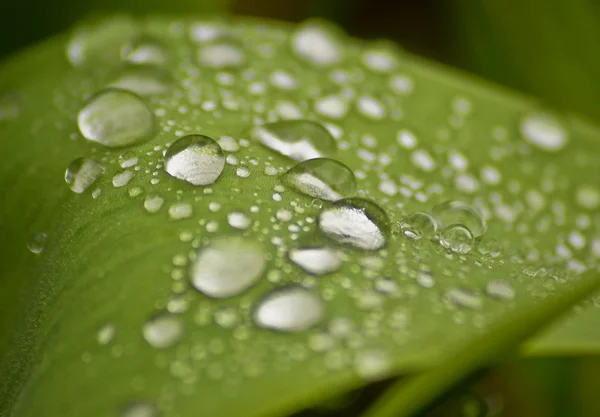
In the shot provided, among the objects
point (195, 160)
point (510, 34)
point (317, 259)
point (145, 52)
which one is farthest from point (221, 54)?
point (510, 34)

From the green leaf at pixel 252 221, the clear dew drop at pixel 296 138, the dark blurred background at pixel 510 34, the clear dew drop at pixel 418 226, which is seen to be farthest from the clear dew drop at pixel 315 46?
the dark blurred background at pixel 510 34

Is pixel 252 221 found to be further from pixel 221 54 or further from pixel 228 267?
pixel 221 54

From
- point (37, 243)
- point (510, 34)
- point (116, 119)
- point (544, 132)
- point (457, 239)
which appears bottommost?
point (37, 243)

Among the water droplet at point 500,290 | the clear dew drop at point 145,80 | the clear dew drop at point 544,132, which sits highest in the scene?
the clear dew drop at point 544,132

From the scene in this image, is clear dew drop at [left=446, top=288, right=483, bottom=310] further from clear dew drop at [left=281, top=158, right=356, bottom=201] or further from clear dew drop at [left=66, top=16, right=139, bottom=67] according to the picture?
clear dew drop at [left=66, top=16, right=139, bottom=67]

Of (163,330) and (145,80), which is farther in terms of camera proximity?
(145,80)

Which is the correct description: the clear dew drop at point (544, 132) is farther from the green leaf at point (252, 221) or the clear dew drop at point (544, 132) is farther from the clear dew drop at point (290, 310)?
the clear dew drop at point (290, 310)

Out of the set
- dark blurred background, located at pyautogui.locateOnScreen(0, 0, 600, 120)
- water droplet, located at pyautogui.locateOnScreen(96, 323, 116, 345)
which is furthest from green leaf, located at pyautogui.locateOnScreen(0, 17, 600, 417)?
dark blurred background, located at pyautogui.locateOnScreen(0, 0, 600, 120)
